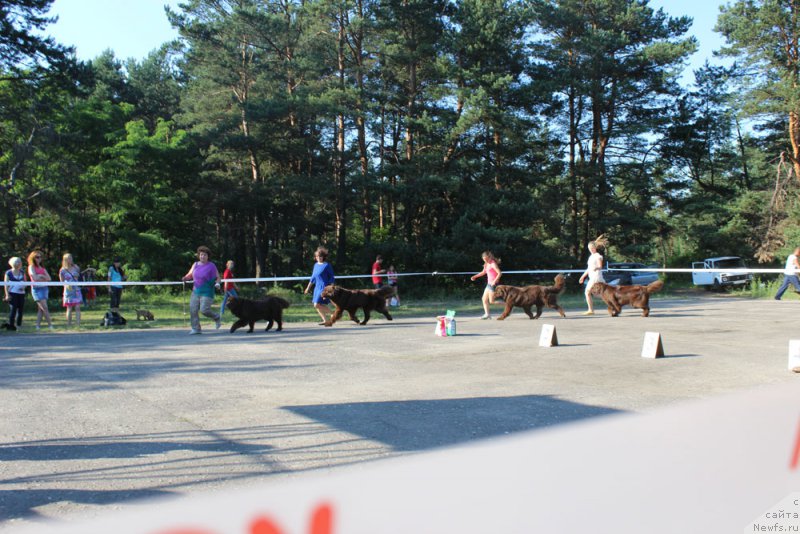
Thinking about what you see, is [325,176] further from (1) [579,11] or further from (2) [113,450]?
(2) [113,450]

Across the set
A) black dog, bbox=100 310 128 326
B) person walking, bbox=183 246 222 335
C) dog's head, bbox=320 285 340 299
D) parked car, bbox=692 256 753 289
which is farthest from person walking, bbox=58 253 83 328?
parked car, bbox=692 256 753 289

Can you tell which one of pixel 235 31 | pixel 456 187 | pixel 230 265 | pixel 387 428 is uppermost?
pixel 235 31

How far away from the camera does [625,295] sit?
16203 millimetres

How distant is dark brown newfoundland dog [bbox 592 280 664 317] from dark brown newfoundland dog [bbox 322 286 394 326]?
17.4 feet

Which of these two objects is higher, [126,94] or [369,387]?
[126,94]

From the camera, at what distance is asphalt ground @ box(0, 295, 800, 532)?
14.9 ft

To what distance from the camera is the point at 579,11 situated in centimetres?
3891

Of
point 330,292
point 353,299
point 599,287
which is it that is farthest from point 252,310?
point 599,287

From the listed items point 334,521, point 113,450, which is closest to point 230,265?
point 113,450

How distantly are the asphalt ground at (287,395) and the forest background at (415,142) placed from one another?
2219cm

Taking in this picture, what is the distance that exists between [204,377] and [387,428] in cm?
352

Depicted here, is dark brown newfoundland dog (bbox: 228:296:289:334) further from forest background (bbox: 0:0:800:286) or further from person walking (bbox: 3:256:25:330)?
forest background (bbox: 0:0:800:286)

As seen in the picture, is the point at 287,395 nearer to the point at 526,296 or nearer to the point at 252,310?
the point at 252,310

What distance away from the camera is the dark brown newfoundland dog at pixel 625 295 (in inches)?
626
